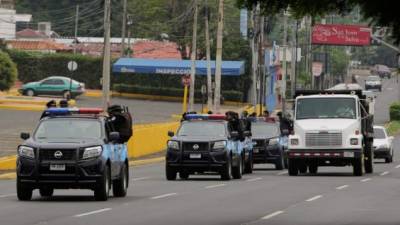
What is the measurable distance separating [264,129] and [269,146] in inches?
63.8

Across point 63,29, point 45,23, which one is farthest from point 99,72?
point 63,29

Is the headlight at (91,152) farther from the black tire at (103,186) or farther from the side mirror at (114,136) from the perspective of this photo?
the side mirror at (114,136)

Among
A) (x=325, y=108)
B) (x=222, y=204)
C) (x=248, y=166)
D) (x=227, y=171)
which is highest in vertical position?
(x=325, y=108)

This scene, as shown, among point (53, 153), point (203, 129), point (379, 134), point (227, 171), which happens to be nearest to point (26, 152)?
point (53, 153)

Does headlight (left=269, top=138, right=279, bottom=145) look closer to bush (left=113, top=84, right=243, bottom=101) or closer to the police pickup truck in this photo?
the police pickup truck

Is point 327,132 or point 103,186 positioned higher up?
point 327,132

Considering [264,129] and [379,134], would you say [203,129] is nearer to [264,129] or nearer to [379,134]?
[264,129]

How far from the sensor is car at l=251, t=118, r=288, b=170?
4237 centimetres

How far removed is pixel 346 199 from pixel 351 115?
12.2 metres

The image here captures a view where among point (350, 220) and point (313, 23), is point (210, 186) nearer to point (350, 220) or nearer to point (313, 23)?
point (350, 220)

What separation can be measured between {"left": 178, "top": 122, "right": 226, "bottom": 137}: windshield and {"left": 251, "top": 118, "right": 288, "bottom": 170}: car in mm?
9021

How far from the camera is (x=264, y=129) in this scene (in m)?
43.8

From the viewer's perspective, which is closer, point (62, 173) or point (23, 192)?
point (62, 173)

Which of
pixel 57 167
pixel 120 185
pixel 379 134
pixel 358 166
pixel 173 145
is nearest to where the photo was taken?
pixel 57 167
